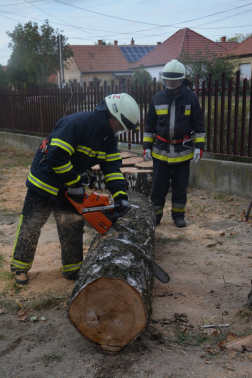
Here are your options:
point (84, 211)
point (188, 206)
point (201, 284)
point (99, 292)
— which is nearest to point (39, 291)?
point (84, 211)

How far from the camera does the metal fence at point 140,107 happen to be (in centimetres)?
617

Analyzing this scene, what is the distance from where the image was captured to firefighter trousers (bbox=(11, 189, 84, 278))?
11.2ft

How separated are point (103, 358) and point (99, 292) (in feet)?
1.50

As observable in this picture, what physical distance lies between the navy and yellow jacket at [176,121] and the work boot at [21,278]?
239 centimetres

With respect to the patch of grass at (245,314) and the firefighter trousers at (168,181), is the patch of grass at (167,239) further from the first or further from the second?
the patch of grass at (245,314)

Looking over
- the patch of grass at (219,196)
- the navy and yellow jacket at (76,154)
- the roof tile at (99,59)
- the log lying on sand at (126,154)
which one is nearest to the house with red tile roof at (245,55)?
the roof tile at (99,59)

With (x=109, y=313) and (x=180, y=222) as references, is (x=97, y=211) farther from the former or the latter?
(x=180, y=222)

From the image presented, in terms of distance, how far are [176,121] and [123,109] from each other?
1.79 metres

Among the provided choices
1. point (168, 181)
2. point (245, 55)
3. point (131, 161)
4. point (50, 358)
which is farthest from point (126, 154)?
point (245, 55)

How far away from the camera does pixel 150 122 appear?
5004mm

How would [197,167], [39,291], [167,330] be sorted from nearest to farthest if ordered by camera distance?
[167,330], [39,291], [197,167]

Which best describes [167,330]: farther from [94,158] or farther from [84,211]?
[94,158]

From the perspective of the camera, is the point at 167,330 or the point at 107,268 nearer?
the point at 107,268

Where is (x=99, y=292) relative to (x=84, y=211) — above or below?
below
